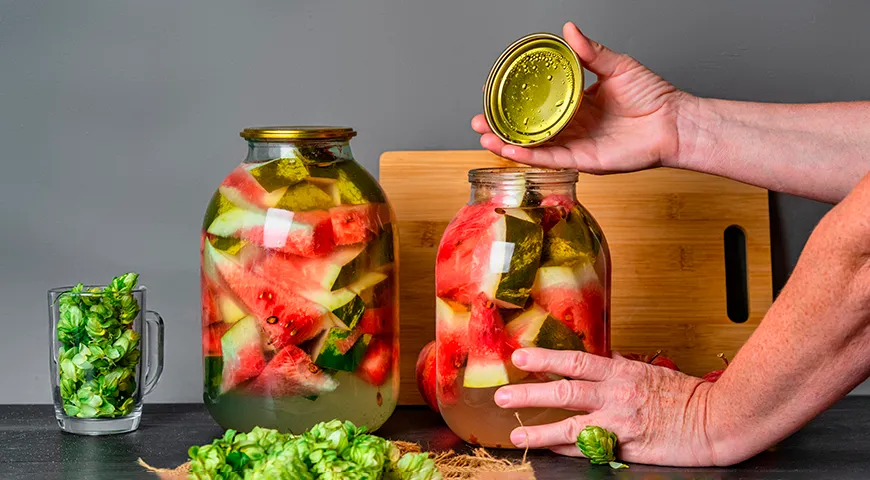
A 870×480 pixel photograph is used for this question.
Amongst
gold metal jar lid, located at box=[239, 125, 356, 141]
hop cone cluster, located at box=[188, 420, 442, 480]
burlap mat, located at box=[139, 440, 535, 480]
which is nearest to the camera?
hop cone cluster, located at box=[188, 420, 442, 480]

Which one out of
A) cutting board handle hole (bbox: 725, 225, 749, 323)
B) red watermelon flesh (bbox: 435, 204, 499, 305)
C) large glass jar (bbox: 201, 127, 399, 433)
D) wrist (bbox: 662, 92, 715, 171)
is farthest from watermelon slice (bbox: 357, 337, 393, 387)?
cutting board handle hole (bbox: 725, 225, 749, 323)

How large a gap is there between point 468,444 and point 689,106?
58 cm

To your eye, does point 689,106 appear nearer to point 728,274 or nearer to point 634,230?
point 634,230

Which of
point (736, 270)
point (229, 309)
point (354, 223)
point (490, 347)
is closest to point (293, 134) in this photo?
point (354, 223)

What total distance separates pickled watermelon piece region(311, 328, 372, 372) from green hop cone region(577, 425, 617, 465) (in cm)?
30

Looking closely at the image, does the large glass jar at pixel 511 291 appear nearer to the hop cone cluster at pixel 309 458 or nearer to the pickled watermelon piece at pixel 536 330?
the pickled watermelon piece at pixel 536 330

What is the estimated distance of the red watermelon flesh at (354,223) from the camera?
1.16 m

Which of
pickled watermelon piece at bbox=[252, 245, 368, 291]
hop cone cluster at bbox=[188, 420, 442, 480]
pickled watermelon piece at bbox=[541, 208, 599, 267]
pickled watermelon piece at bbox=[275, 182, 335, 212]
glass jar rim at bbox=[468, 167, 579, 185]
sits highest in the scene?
glass jar rim at bbox=[468, 167, 579, 185]

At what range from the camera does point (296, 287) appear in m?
1.15

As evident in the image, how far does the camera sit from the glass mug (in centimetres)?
123

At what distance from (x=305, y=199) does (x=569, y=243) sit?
33 cm

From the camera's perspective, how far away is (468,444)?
122 cm

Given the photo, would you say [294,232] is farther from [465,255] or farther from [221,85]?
[221,85]

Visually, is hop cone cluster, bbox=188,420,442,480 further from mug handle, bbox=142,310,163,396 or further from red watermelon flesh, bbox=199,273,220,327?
mug handle, bbox=142,310,163,396
